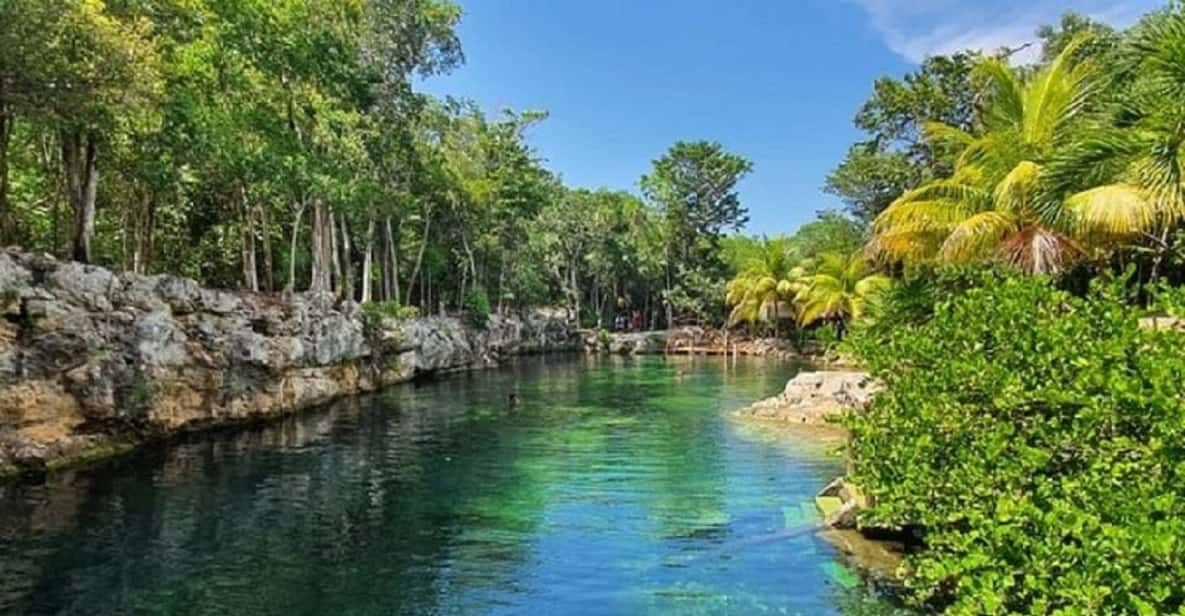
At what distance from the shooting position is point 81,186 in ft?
69.3

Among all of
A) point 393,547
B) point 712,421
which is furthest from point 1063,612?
point 712,421

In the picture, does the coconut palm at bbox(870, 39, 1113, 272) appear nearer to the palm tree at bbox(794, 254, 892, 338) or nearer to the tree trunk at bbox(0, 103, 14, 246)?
the tree trunk at bbox(0, 103, 14, 246)

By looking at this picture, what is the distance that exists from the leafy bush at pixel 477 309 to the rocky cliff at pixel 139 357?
17626mm

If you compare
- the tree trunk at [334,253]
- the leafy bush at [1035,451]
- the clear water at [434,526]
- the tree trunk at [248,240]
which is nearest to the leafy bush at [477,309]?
the tree trunk at [334,253]

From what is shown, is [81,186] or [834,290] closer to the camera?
[81,186]

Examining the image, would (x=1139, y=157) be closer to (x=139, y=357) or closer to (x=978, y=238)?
(x=978, y=238)

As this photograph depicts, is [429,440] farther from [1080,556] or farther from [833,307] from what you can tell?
[833,307]

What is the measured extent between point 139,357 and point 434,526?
10.2 meters

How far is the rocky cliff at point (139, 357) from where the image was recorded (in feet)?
54.8

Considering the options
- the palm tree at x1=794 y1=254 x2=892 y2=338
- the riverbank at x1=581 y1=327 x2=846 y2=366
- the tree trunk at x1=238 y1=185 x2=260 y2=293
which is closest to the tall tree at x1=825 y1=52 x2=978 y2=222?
the palm tree at x1=794 y1=254 x2=892 y2=338

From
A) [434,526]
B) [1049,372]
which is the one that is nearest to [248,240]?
[434,526]

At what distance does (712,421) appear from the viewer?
25266 millimetres

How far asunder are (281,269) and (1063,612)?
40748 mm

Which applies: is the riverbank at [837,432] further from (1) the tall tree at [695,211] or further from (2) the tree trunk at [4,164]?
(1) the tall tree at [695,211]
